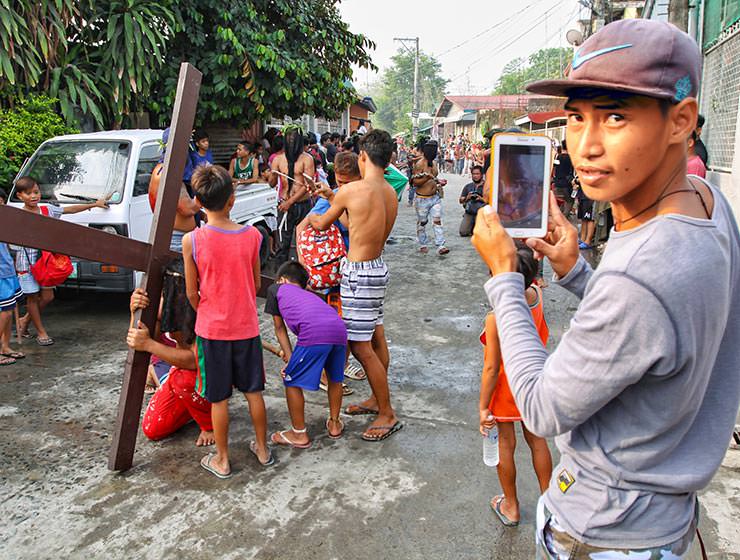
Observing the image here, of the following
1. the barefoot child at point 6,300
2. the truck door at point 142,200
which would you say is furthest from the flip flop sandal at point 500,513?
the truck door at point 142,200

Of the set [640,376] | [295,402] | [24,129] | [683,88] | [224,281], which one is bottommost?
[295,402]

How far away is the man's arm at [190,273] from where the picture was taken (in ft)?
10.3

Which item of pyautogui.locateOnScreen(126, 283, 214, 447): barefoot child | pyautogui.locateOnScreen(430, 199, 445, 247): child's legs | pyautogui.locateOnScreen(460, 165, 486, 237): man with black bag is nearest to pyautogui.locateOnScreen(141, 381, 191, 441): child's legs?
pyautogui.locateOnScreen(126, 283, 214, 447): barefoot child

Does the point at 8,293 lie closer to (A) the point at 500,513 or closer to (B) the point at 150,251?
(B) the point at 150,251

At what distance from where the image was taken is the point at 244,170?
941cm

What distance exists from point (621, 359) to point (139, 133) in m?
7.08

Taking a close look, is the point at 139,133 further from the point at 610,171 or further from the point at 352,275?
the point at 610,171

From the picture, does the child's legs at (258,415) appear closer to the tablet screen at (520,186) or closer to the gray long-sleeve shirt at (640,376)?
the tablet screen at (520,186)

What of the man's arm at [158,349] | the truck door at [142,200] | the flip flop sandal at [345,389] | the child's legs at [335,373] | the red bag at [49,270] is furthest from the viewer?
the truck door at [142,200]

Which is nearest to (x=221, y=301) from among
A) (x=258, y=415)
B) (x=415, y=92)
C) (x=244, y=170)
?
(x=258, y=415)

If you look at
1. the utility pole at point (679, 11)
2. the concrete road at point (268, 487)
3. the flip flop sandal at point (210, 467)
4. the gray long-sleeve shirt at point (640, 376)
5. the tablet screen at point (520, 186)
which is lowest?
the concrete road at point (268, 487)

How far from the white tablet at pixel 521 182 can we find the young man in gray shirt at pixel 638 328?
339mm

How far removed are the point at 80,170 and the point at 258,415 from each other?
4.50 metres

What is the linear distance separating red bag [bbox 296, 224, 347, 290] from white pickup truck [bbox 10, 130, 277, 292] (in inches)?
99.6
